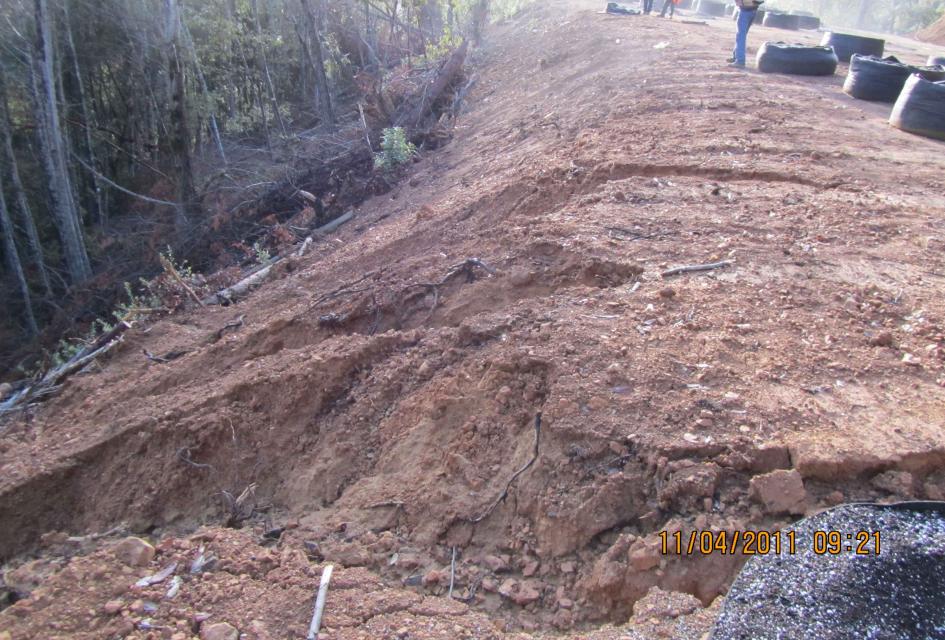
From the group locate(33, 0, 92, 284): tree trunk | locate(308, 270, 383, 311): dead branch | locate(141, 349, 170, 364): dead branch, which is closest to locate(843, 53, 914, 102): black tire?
locate(308, 270, 383, 311): dead branch

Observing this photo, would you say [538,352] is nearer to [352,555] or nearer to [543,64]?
[352,555]

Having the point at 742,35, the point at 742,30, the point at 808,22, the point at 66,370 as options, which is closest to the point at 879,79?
the point at 742,35

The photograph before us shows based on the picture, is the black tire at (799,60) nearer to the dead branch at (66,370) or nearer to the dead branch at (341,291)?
the dead branch at (341,291)

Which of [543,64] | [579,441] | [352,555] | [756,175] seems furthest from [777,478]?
[543,64]

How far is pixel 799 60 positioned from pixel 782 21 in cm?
1127

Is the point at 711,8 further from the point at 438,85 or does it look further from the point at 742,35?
the point at 742,35

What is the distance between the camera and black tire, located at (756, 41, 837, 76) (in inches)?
342

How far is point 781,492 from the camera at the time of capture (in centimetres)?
239

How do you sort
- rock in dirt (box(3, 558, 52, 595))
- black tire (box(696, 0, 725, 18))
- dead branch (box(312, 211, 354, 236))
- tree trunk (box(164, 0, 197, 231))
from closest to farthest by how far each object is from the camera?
rock in dirt (box(3, 558, 52, 595)) → dead branch (box(312, 211, 354, 236)) → tree trunk (box(164, 0, 197, 231)) → black tire (box(696, 0, 725, 18))

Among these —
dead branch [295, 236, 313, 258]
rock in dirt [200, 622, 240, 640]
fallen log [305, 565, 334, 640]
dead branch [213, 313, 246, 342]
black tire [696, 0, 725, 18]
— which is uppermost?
black tire [696, 0, 725, 18]

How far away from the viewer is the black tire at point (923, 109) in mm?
6191

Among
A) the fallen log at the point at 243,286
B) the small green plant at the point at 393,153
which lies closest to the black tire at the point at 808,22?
the small green plant at the point at 393,153

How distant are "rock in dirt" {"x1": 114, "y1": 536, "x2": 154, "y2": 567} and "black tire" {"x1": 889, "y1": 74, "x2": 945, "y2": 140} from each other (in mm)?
6983

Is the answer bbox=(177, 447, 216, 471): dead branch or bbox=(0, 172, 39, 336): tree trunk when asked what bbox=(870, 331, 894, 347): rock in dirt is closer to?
bbox=(177, 447, 216, 471): dead branch
